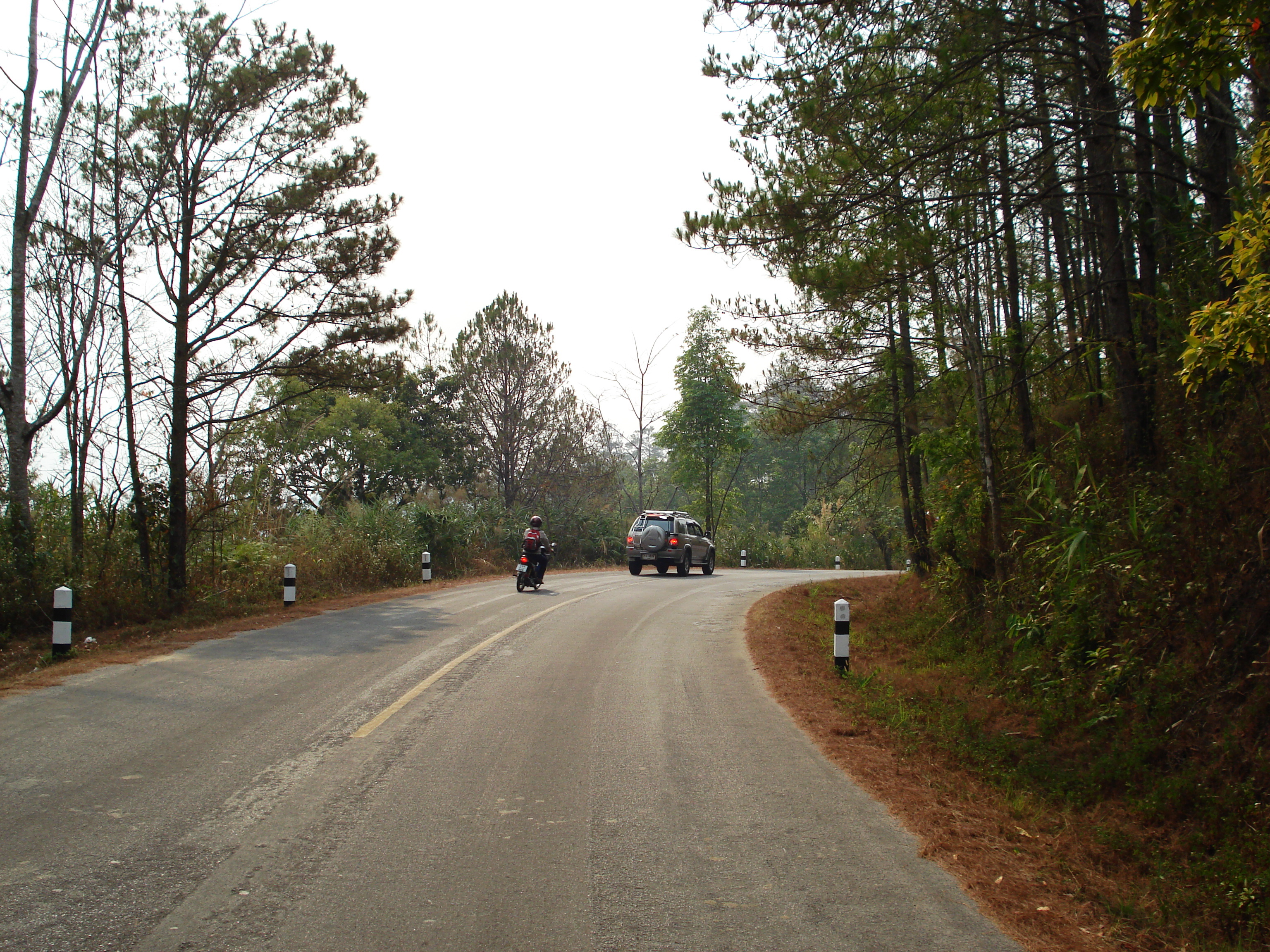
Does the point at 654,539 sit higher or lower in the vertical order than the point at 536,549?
higher

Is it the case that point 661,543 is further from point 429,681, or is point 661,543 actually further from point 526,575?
point 429,681

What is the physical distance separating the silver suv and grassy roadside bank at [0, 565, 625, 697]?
30.8 ft

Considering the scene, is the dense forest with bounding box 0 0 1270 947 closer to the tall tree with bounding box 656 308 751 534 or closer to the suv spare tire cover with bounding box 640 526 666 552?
the suv spare tire cover with bounding box 640 526 666 552

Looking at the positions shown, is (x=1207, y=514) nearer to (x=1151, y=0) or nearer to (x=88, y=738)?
(x=1151, y=0)

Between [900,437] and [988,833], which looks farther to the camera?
[900,437]

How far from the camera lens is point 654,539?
27.8 metres

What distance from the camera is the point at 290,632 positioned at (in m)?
12.7

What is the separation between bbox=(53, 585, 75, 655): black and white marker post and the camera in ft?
35.0

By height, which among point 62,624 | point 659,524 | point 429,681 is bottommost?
point 429,681

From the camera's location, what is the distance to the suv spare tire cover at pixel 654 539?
27828 mm

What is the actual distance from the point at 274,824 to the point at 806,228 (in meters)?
7.68

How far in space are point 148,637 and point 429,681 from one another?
7.26 meters

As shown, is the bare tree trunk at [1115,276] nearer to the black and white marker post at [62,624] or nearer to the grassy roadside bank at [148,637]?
the grassy roadside bank at [148,637]

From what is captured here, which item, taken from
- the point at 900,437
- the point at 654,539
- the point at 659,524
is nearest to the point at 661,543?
the point at 654,539
